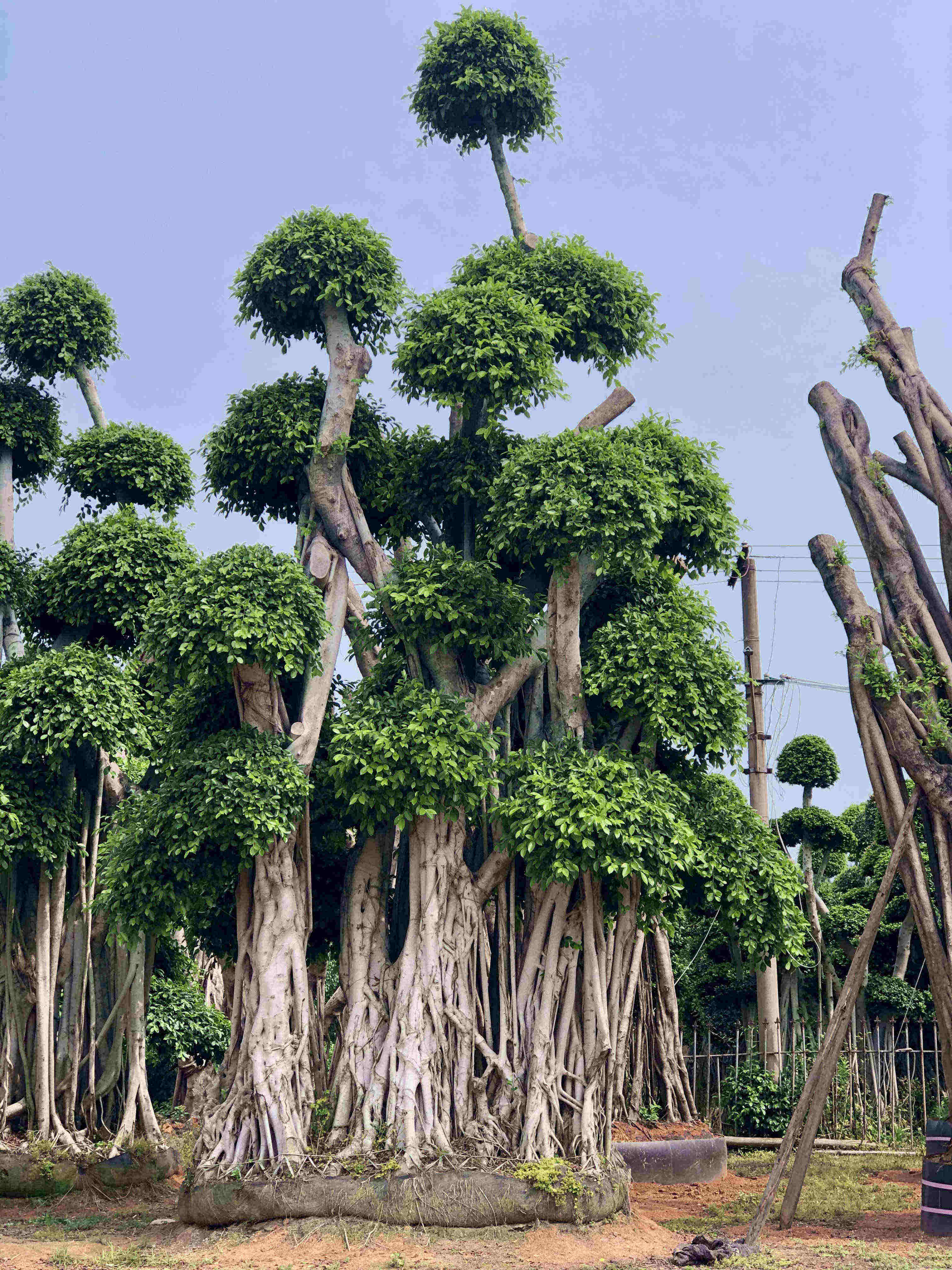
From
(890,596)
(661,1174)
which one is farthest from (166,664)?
(661,1174)

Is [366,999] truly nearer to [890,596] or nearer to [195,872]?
[195,872]

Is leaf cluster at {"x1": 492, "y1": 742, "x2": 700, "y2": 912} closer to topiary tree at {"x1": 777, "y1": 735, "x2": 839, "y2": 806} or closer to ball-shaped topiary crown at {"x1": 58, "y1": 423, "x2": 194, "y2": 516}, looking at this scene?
ball-shaped topiary crown at {"x1": 58, "y1": 423, "x2": 194, "y2": 516}

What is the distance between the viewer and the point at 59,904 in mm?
14109

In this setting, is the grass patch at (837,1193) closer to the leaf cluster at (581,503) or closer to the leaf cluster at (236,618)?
the leaf cluster at (581,503)

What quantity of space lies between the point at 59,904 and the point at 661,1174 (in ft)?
22.3

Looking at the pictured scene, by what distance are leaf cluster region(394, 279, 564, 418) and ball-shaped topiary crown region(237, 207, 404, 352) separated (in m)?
1.00

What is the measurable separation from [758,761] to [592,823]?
6.67 metres

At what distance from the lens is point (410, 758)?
11.0 metres

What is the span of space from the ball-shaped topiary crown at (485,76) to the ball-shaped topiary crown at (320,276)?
2553 millimetres

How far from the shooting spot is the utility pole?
52.3 ft

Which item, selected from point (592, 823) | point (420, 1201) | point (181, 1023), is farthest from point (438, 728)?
point (181, 1023)

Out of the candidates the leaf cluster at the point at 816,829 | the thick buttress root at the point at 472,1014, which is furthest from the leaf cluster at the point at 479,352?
the leaf cluster at the point at 816,829

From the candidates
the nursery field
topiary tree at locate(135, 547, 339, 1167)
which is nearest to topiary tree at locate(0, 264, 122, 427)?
topiary tree at locate(135, 547, 339, 1167)

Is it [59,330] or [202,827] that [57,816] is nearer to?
[202,827]
